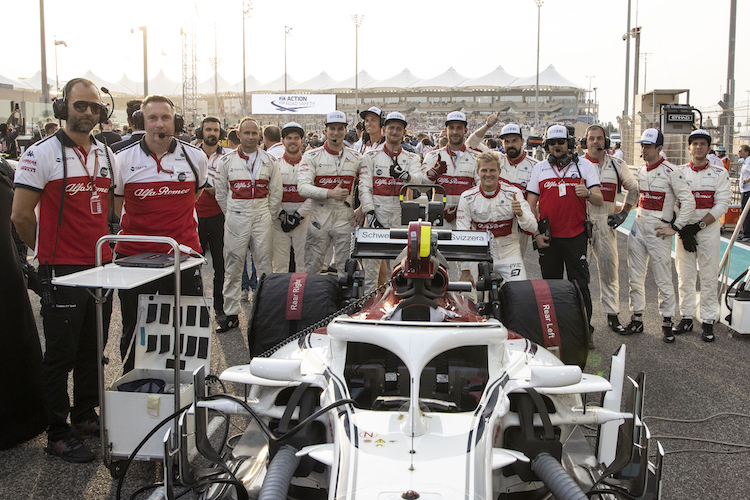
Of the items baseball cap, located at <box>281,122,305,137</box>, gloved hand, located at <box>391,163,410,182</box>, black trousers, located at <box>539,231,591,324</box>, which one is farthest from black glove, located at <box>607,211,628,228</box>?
baseball cap, located at <box>281,122,305,137</box>

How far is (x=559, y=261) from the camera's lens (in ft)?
21.4

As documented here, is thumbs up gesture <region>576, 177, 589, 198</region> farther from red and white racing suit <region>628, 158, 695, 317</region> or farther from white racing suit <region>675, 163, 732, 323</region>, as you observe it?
white racing suit <region>675, 163, 732, 323</region>

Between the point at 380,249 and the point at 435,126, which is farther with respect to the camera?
the point at 435,126

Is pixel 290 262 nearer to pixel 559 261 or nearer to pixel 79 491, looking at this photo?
pixel 559 261

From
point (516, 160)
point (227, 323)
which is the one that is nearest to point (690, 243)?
point (516, 160)

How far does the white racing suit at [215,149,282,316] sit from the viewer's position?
22.1 feet

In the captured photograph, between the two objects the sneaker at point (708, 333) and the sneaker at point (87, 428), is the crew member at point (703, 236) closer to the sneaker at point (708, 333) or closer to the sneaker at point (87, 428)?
the sneaker at point (708, 333)

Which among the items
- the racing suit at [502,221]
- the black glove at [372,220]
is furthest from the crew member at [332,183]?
the racing suit at [502,221]

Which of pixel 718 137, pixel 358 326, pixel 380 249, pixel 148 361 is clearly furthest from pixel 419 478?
pixel 718 137

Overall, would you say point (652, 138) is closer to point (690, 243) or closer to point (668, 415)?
point (690, 243)

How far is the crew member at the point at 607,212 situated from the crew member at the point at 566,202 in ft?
1.78

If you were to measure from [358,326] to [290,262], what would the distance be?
568cm

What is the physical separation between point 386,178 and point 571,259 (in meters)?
2.31

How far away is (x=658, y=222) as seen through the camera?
6.72 m
